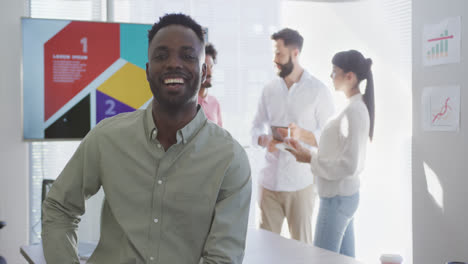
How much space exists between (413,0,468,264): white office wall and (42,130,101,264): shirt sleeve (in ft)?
8.21

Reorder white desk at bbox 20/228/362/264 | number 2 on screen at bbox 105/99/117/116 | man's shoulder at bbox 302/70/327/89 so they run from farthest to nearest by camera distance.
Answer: number 2 on screen at bbox 105/99/117/116
man's shoulder at bbox 302/70/327/89
white desk at bbox 20/228/362/264

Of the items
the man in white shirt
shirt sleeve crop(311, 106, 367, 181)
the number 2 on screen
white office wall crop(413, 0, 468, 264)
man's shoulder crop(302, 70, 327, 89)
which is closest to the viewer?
shirt sleeve crop(311, 106, 367, 181)

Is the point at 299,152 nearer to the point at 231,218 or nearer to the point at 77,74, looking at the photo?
the point at 77,74

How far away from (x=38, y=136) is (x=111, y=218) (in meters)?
2.47

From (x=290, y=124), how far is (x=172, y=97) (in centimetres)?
222

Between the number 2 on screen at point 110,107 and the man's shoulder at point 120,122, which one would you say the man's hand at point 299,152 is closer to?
the number 2 on screen at point 110,107

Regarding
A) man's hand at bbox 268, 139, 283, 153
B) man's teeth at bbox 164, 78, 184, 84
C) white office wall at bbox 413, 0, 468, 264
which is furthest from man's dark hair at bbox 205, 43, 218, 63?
man's teeth at bbox 164, 78, 184, 84

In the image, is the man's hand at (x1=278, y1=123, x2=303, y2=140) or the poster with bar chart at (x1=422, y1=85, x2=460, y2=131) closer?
the poster with bar chart at (x1=422, y1=85, x2=460, y2=131)

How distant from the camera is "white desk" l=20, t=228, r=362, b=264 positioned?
1.86 m

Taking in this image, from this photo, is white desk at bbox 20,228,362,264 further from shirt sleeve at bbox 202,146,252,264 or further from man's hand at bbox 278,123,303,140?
man's hand at bbox 278,123,303,140

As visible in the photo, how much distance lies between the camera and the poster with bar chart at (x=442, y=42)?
310cm

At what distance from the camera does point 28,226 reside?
376 cm

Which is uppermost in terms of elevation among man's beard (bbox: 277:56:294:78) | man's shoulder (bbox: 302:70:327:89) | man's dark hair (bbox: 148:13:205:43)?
man's beard (bbox: 277:56:294:78)

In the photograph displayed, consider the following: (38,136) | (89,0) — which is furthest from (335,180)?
(89,0)
